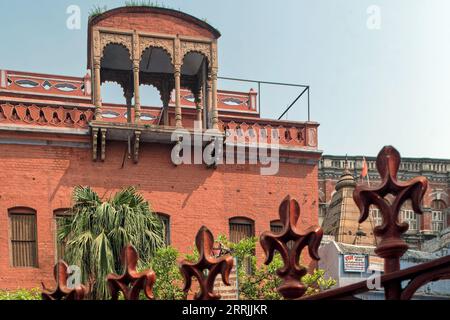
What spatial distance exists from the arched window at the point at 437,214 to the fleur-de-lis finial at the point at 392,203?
48.2 m

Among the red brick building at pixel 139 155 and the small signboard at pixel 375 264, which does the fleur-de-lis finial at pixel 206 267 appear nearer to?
the red brick building at pixel 139 155

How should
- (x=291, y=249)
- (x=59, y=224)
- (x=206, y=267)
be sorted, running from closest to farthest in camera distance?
(x=291, y=249)
(x=206, y=267)
(x=59, y=224)

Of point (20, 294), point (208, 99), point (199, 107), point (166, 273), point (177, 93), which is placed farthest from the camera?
point (199, 107)

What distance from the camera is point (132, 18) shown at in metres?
29.0

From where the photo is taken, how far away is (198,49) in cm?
2920

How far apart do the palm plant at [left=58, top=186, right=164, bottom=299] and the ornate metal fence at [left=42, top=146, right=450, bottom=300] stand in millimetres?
16303

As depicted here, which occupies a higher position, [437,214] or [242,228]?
[242,228]

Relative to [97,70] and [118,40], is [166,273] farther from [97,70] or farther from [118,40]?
[118,40]

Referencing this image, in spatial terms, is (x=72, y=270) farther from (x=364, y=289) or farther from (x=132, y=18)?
(x=364, y=289)

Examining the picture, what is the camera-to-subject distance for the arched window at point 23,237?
2669 centimetres

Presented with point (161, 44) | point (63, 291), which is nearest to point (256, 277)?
point (161, 44)

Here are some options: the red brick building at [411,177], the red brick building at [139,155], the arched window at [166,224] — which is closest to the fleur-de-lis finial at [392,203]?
the red brick building at [139,155]

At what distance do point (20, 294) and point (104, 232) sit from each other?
245 centimetres
